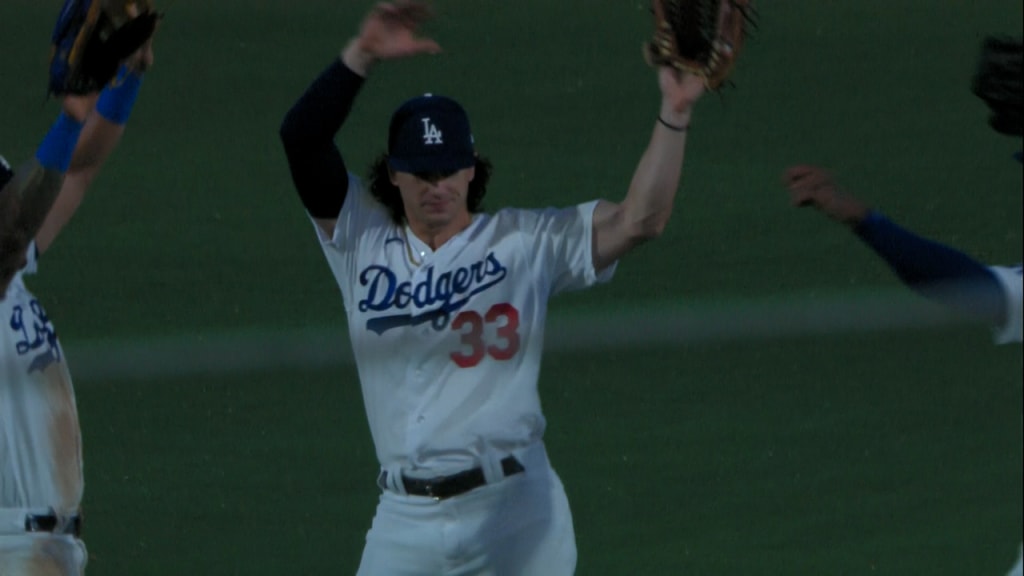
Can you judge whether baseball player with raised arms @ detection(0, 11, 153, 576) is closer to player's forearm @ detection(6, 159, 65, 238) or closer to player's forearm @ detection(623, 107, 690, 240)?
player's forearm @ detection(6, 159, 65, 238)

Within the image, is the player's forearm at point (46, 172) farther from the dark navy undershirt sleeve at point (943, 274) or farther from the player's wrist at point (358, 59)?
the dark navy undershirt sleeve at point (943, 274)

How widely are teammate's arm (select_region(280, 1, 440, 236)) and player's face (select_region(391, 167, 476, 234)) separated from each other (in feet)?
0.63

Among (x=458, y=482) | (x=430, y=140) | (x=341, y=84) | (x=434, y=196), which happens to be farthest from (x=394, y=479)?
(x=341, y=84)

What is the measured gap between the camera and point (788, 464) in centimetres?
659

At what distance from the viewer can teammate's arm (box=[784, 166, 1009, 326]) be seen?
3709mm

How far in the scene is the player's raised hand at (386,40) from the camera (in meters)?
4.11

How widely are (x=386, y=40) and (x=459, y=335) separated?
0.68 m

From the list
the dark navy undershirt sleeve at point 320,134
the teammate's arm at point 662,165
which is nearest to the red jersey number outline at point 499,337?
the teammate's arm at point 662,165

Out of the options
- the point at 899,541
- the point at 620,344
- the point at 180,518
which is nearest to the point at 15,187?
the point at 620,344

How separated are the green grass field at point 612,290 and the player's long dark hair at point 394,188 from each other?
0.49 m

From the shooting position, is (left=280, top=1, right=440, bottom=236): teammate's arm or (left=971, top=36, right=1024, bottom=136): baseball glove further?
(left=280, top=1, right=440, bottom=236): teammate's arm

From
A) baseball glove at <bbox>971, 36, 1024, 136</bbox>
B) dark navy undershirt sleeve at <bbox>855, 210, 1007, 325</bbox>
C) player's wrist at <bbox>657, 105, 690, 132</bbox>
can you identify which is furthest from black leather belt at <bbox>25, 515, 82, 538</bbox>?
baseball glove at <bbox>971, 36, 1024, 136</bbox>

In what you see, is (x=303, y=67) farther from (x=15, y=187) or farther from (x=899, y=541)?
(x=15, y=187)

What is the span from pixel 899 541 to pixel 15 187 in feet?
10.8
